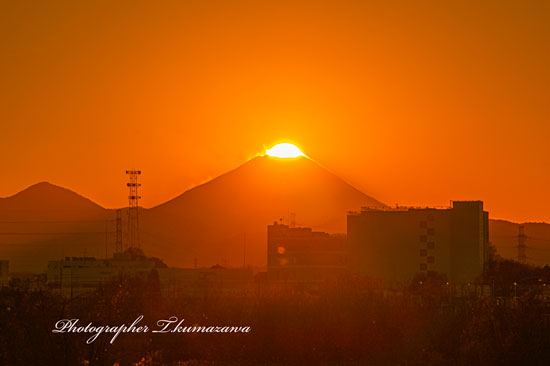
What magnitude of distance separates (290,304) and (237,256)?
12794 cm

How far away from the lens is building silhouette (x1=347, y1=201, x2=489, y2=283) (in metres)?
69.7

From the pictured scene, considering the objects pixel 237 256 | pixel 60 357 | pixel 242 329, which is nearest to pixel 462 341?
pixel 242 329

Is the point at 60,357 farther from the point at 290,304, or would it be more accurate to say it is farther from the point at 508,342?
the point at 290,304

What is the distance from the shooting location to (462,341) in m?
22.0

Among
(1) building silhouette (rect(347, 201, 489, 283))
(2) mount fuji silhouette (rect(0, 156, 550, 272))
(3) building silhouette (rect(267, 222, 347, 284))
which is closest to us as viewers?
(1) building silhouette (rect(347, 201, 489, 283))
